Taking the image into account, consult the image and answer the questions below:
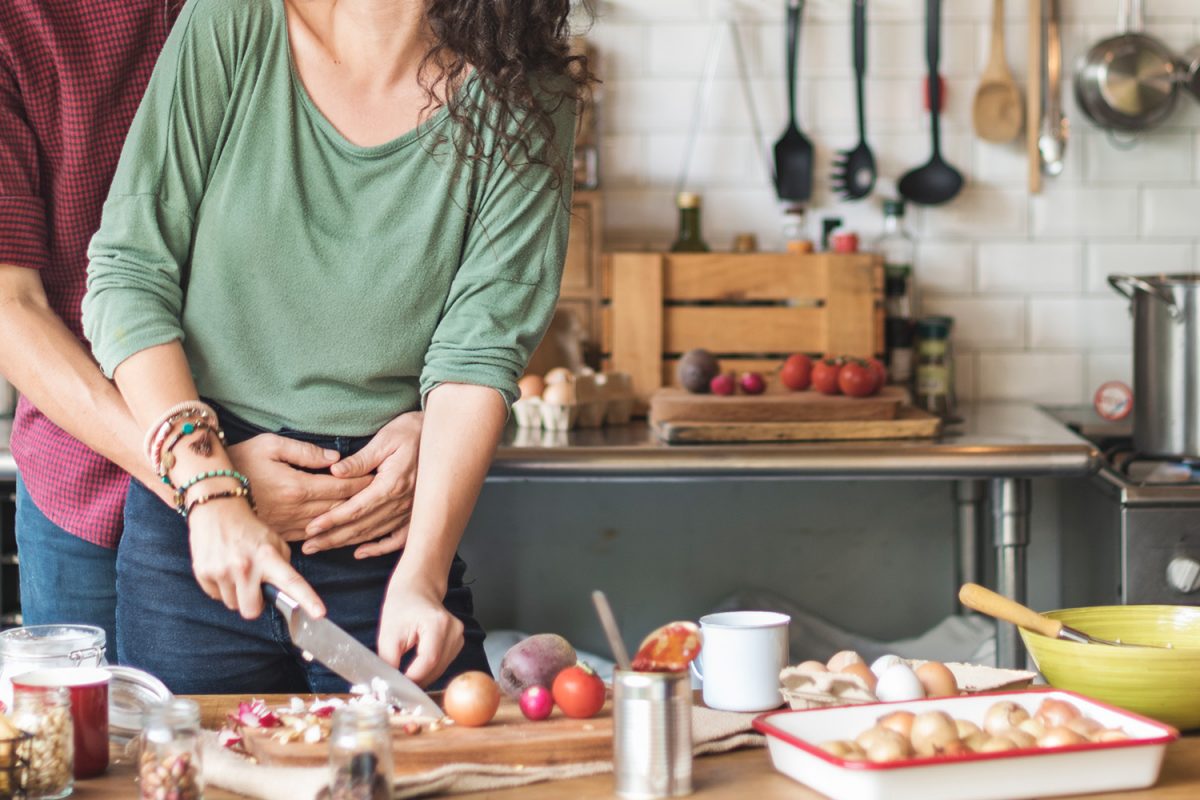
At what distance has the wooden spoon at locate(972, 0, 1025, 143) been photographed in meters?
3.16

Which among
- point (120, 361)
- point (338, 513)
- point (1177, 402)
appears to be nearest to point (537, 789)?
point (338, 513)

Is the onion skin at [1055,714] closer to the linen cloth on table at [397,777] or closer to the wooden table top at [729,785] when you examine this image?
the wooden table top at [729,785]

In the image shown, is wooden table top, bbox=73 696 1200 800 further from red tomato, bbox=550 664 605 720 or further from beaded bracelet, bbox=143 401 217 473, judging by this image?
beaded bracelet, bbox=143 401 217 473

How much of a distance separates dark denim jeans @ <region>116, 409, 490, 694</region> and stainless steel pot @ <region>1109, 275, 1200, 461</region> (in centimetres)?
173

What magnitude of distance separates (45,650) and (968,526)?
7.46 feet

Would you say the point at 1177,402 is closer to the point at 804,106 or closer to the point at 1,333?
the point at 804,106

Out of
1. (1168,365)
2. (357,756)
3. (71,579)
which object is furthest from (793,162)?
(357,756)

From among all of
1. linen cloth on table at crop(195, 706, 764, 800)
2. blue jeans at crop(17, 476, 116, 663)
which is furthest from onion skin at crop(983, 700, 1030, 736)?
blue jeans at crop(17, 476, 116, 663)

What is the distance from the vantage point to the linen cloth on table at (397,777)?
109cm

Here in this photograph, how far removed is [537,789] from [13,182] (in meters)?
0.93

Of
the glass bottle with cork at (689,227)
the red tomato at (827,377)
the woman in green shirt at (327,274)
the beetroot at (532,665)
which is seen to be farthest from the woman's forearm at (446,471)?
the glass bottle with cork at (689,227)

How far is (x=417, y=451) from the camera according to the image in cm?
156

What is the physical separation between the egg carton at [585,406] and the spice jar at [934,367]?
638 millimetres

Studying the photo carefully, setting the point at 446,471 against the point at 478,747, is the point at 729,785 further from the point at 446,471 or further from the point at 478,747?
the point at 446,471
